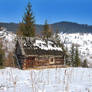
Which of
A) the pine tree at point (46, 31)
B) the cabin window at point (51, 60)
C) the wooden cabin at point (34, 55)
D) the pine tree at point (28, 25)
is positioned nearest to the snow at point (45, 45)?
the wooden cabin at point (34, 55)

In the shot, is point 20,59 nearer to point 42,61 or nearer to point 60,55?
point 42,61

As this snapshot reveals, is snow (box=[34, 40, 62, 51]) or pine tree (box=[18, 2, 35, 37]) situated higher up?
pine tree (box=[18, 2, 35, 37])

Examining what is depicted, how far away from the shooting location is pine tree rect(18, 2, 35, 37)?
97.5ft

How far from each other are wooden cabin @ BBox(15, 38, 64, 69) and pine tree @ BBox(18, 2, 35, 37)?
344 inches

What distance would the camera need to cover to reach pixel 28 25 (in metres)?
30.2

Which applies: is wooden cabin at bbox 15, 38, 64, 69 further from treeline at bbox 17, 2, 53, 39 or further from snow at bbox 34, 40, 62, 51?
treeline at bbox 17, 2, 53, 39

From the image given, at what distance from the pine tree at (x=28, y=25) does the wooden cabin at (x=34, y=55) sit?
875 centimetres

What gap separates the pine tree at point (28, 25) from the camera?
29703 mm

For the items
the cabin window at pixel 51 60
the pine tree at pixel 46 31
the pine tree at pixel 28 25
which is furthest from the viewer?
the pine tree at pixel 46 31

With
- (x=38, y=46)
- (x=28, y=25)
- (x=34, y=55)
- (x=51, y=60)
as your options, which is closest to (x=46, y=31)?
(x=28, y=25)

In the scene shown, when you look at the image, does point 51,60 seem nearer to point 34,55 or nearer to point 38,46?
point 38,46

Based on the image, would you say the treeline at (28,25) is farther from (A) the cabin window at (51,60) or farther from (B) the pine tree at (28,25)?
(A) the cabin window at (51,60)

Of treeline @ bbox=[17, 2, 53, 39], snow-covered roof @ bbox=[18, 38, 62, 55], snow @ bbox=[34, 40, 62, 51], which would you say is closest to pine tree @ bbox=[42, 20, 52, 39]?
treeline @ bbox=[17, 2, 53, 39]

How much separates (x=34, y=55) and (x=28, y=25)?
43.5ft
